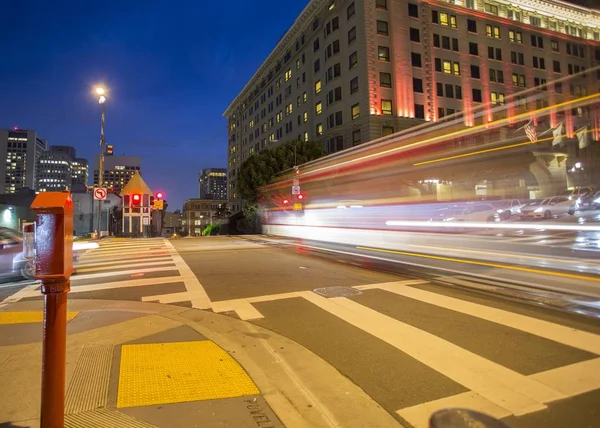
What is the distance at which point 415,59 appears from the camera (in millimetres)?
41031

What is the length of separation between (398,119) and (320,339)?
37.2 m

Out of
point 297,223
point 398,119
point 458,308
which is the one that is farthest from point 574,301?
point 398,119

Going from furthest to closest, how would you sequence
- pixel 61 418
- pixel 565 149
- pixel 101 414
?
pixel 565 149, pixel 101 414, pixel 61 418

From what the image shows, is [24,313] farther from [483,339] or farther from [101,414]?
[483,339]

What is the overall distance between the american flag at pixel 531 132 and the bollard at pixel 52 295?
1042 centimetres

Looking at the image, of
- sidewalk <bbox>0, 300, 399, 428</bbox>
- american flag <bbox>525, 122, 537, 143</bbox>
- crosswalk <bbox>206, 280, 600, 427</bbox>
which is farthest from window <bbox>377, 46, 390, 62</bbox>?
sidewalk <bbox>0, 300, 399, 428</bbox>

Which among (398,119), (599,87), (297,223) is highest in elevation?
(398,119)

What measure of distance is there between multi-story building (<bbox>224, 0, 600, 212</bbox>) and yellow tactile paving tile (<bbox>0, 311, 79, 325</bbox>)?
34.9 metres

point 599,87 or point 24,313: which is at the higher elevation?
point 599,87

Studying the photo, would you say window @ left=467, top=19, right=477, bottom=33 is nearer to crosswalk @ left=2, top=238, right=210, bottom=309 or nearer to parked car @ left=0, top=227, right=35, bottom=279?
crosswalk @ left=2, top=238, right=210, bottom=309

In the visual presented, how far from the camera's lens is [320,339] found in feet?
16.2

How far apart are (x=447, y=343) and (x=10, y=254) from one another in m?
10.2

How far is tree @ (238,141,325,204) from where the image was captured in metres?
37.5

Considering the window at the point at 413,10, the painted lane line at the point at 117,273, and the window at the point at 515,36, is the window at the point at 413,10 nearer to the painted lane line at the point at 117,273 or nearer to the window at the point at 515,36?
the window at the point at 515,36
